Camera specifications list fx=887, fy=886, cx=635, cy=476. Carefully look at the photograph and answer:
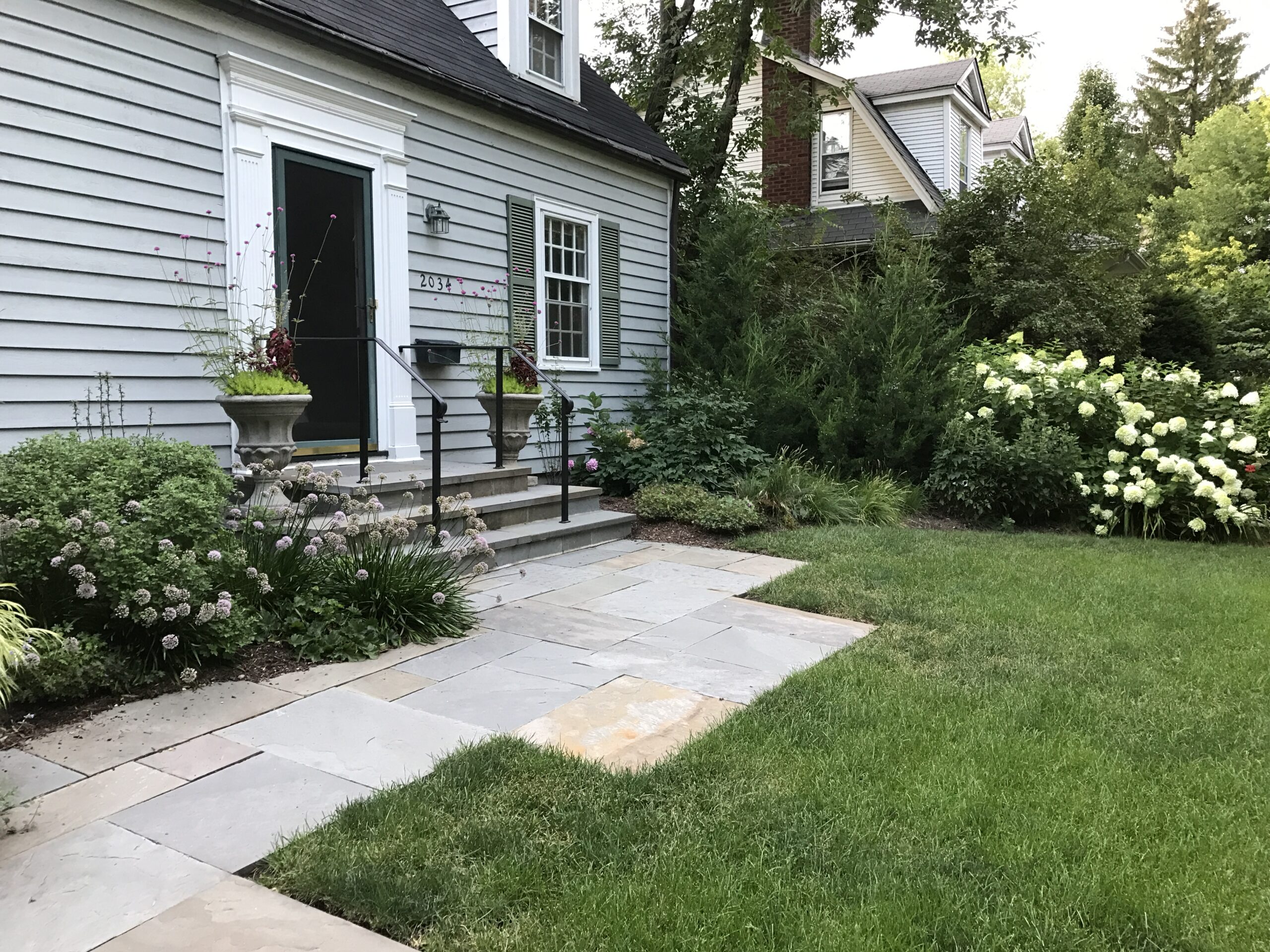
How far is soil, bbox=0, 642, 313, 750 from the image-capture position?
3148mm

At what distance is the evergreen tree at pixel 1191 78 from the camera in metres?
33.5

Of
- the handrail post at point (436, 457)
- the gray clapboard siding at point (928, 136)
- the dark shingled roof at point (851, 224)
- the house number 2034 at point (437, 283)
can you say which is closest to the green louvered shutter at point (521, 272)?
the house number 2034 at point (437, 283)

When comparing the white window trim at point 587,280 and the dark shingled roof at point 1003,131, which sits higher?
Result: the dark shingled roof at point 1003,131

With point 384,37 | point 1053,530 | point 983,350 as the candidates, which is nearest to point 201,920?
point 384,37

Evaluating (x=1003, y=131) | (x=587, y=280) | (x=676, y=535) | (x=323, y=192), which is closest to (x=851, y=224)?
(x=587, y=280)

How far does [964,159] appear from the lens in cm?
1912

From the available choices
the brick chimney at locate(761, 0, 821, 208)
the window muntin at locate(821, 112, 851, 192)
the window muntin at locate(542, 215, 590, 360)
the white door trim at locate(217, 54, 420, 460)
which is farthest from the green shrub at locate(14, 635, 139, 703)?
the window muntin at locate(821, 112, 851, 192)

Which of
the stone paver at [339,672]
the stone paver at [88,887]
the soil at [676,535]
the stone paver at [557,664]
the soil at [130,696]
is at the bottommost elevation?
the stone paver at [88,887]

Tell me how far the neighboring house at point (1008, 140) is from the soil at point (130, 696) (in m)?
22.0

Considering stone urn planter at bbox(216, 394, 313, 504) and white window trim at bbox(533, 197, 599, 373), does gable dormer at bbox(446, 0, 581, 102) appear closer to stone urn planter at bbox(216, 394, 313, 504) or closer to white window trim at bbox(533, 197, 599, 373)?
white window trim at bbox(533, 197, 599, 373)

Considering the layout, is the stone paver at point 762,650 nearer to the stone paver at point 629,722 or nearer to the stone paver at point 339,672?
the stone paver at point 629,722

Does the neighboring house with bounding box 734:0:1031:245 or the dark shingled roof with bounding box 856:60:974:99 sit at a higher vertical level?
the dark shingled roof with bounding box 856:60:974:99

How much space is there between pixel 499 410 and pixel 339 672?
3.39m

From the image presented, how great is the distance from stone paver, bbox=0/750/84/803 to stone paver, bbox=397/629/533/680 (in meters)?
1.38
